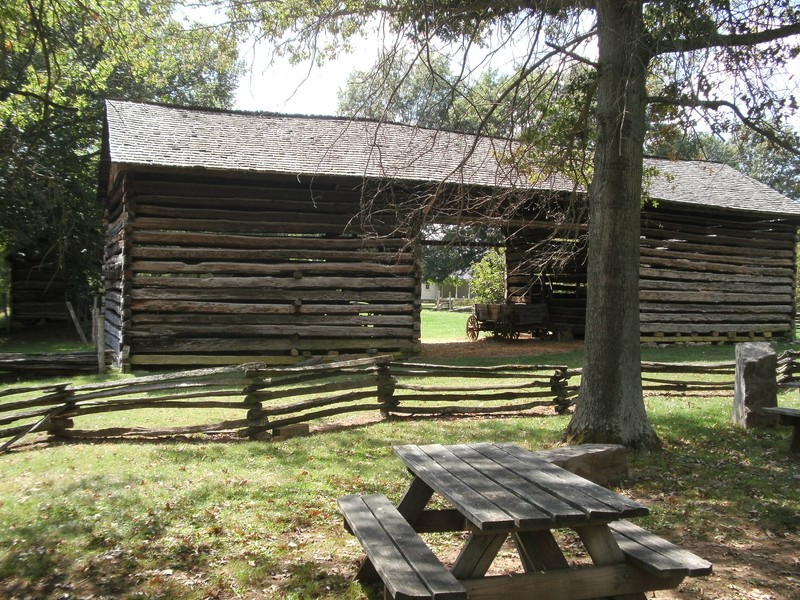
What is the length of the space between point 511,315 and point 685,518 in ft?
51.2

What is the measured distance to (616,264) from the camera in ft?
21.9

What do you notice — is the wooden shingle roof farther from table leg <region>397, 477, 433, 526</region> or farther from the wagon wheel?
table leg <region>397, 477, 433, 526</region>

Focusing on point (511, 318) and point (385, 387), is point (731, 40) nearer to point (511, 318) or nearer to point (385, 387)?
point (385, 387)

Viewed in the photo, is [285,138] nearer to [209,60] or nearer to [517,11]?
[209,60]

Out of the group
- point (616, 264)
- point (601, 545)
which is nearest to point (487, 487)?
Answer: point (601, 545)

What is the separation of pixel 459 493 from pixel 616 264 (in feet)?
13.4

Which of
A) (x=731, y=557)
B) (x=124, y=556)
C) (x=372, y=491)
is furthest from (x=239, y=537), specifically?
(x=731, y=557)

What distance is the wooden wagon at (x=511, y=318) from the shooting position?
67.8 feet

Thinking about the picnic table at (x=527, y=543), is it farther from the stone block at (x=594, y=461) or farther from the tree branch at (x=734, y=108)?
the tree branch at (x=734, y=108)

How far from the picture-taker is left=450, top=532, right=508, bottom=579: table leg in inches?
124

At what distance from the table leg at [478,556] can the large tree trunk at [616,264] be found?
3.84 m

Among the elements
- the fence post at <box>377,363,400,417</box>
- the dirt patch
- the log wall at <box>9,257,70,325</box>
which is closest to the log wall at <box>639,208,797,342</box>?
the dirt patch

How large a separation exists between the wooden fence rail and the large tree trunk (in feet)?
A: 8.90

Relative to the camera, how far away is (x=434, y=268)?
135 ft
